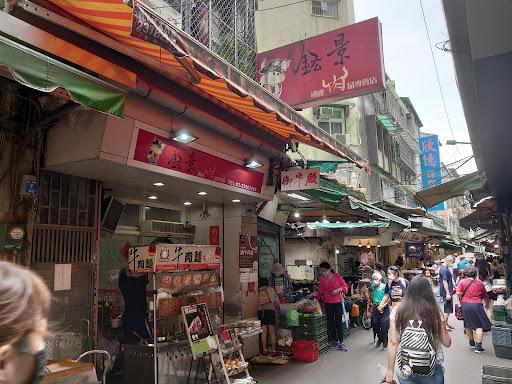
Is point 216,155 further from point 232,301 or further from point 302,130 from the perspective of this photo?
point 232,301

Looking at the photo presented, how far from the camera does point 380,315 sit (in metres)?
10.5

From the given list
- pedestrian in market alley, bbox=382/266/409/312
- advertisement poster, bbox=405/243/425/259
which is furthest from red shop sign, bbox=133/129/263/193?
advertisement poster, bbox=405/243/425/259

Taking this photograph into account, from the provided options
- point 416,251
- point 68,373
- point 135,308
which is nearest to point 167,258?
point 135,308

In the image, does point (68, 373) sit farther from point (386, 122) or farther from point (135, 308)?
point (386, 122)

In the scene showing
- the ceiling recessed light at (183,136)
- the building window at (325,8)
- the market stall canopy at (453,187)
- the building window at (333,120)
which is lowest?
the market stall canopy at (453,187)

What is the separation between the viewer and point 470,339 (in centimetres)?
1021

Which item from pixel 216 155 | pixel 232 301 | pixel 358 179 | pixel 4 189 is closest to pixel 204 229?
pixel 232 301

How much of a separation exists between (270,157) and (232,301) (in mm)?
3458

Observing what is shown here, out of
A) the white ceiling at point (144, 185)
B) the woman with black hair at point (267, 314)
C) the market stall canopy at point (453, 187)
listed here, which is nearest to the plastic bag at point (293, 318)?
the woman with black hair at point (267, 314)

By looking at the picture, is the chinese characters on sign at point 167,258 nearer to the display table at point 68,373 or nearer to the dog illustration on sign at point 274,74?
the display table at point 68,373

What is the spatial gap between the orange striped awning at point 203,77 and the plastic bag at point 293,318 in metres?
4.13

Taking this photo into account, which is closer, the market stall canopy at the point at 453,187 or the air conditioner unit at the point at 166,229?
the air conditioner unit at the point at 166,229

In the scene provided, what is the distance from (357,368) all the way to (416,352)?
5.11m

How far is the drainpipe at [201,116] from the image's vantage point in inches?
229
